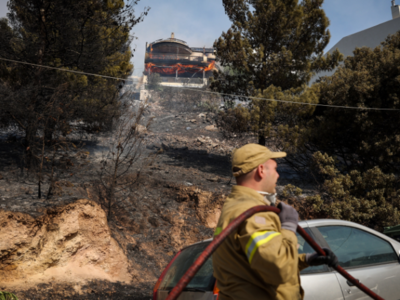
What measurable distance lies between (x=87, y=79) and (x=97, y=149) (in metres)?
3.70

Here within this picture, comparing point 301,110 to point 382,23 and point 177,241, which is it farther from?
point 382,23

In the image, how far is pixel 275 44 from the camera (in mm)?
15836

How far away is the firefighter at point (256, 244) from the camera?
1.47 m

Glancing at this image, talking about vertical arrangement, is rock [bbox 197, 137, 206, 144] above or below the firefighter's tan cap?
below

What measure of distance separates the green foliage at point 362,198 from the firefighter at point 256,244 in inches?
392

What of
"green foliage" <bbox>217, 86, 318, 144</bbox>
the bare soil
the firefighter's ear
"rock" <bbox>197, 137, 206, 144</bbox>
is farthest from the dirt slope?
"rock" <bbox>197, 137, 206, 144</bbox>

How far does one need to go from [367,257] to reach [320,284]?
0.92 m

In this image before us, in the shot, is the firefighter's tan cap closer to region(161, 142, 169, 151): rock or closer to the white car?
the white car

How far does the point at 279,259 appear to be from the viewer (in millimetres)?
1456

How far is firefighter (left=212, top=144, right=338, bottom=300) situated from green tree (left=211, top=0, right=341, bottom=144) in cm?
1304

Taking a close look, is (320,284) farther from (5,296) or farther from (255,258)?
(5,296)

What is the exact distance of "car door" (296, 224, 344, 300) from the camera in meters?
3.16

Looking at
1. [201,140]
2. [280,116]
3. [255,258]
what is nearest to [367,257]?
[255,258]

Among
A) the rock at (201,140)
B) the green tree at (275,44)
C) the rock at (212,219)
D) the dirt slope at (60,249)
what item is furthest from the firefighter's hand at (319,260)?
the rock at (201,140)
